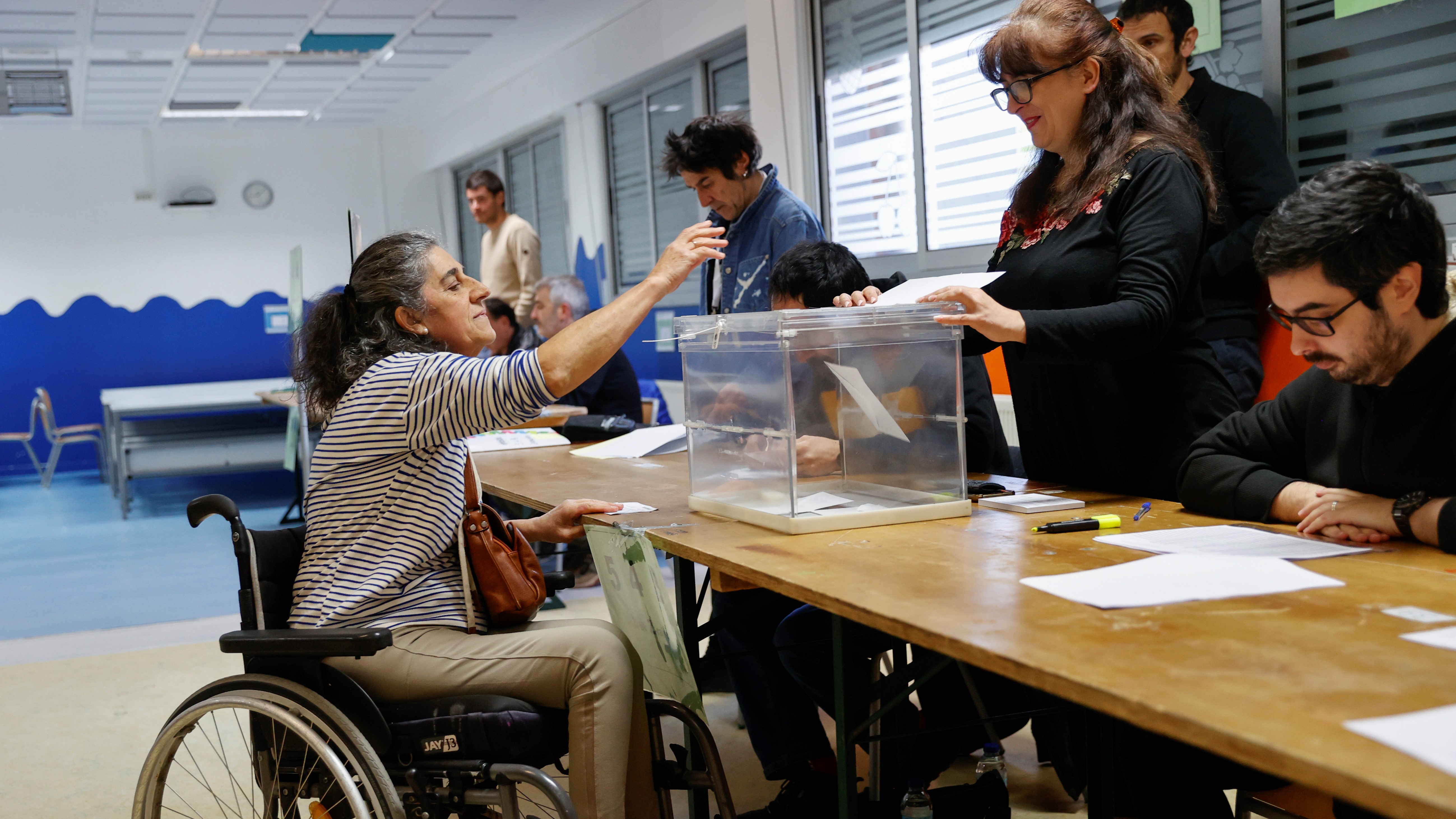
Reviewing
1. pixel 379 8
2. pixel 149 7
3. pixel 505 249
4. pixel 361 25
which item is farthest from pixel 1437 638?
pixel 361 25

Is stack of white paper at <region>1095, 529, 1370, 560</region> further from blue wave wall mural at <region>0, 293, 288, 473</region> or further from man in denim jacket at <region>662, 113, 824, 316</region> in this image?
blue wave wall mural at <region>0, 293, 288, 473</region>

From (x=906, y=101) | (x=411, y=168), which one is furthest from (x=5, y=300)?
(x=906, y=101)

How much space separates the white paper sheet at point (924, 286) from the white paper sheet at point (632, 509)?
0.55 m

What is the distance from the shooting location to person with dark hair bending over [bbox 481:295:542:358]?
4.91m

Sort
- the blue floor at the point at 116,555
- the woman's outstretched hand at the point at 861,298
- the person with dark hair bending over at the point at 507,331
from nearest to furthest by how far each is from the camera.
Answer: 1. the woman's outstretched hand at the point at 861,298
2. the blue floor at the point at 116,555
3. the person with dark hair bending over at the point at 507,331

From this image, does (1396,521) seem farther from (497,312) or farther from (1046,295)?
(497,312)

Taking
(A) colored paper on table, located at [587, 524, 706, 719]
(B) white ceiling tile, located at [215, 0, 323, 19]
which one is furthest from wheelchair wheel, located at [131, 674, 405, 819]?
(B) white ceiling tile, located at [215, 0, 323, 19]

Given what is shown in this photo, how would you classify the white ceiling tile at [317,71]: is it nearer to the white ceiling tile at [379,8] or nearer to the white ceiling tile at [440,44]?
the white ceiling tile at [440,44]

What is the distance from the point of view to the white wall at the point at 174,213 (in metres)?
10.6

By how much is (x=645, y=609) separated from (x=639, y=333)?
588cm

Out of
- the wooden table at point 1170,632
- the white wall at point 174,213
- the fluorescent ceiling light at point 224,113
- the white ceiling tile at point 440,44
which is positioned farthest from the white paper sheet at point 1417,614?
the white wall at point 174,213

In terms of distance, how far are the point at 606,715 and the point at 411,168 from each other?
11062 mm

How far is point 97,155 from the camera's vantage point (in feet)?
35.4

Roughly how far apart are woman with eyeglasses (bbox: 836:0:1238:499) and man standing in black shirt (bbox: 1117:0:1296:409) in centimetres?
79
